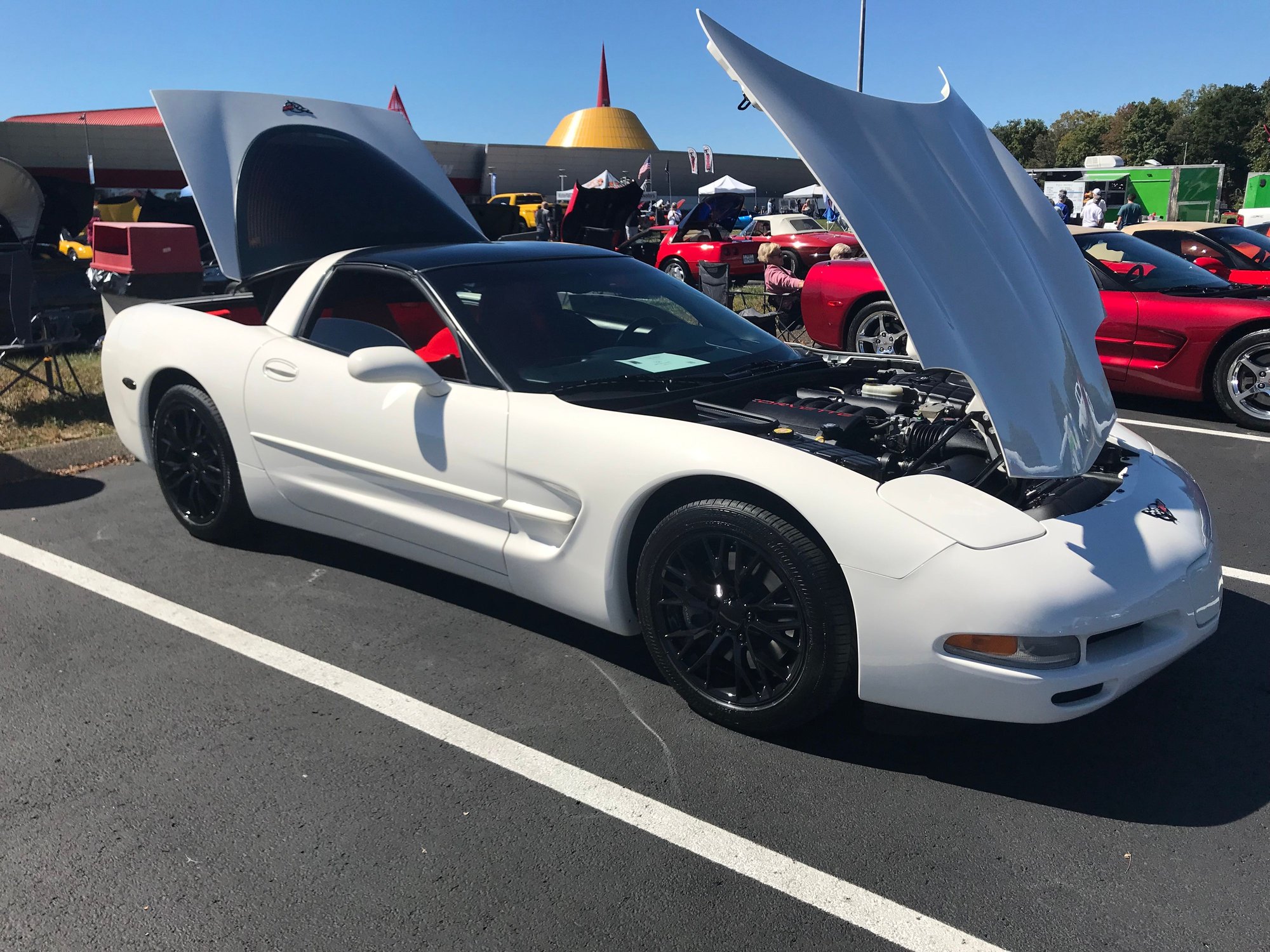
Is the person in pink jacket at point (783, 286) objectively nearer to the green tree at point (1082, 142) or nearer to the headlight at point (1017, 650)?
the headlight at point (1017, 650)

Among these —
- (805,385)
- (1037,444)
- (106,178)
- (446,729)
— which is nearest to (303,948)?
(446,729)

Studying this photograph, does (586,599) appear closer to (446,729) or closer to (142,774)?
(446,729)

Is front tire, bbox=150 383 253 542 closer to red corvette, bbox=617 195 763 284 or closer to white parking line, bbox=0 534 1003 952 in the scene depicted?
white parking line, bbox=0 534 1003 952

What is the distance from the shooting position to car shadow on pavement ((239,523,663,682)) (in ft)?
11.6

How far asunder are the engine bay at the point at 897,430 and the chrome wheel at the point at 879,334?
4494 millimetres

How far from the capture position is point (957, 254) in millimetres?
2932

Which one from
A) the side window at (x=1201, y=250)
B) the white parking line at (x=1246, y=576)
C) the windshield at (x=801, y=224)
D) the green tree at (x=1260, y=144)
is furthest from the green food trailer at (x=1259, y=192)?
the green tree at (x=1260, y=144)

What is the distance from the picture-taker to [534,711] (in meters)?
3.10

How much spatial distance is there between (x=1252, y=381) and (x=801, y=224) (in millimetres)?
17493

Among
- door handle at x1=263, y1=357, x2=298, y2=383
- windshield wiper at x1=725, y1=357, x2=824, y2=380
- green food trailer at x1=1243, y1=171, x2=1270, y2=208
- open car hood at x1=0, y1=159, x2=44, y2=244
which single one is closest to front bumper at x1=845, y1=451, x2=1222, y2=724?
windshield wiper at x1=725, y1=357, x2=824, y2=380

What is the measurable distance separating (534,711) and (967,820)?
129cm

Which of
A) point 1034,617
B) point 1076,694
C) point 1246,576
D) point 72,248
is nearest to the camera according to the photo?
point 1034,617

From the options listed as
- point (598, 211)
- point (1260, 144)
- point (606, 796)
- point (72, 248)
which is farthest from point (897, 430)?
point (1260, 144)

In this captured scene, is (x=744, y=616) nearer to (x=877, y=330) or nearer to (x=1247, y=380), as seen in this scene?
(x=1247, y=380)
